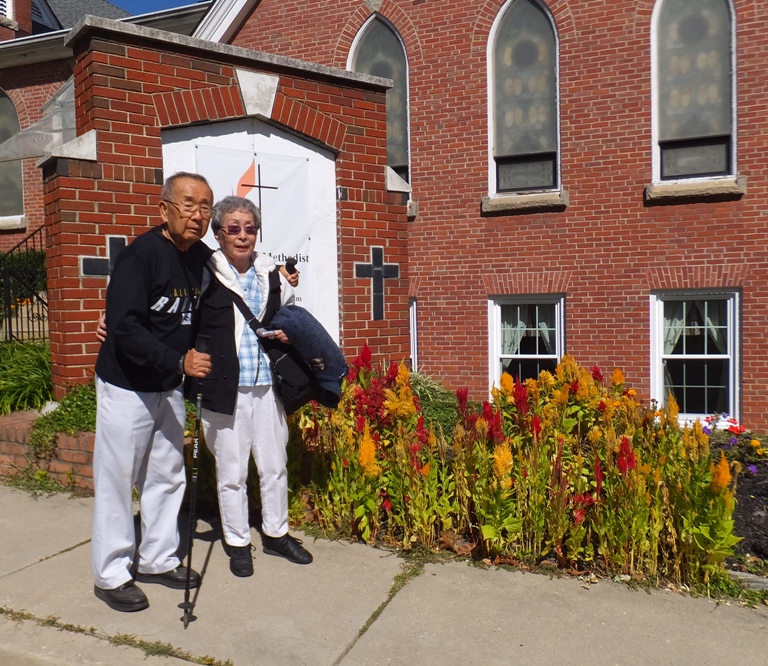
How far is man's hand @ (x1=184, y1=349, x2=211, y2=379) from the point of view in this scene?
3295 mm

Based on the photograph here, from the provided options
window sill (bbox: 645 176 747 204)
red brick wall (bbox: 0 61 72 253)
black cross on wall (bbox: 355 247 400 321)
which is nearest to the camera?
black cross on wall (bbox: 355 247 400 321)

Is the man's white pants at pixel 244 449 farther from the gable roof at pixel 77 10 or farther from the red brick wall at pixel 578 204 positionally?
the gable roof at pixel 77 10

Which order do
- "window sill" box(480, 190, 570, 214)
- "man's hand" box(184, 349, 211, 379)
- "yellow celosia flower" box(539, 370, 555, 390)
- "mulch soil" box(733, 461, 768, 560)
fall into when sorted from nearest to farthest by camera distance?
"man's hand" box(184, 349, 211, 379) < "mulch soil" box(733, 461, 768, 560) < "yellow celosia flower" box(539, 370, 555, 390) < "window sill" box(480, 190, 570, 214)


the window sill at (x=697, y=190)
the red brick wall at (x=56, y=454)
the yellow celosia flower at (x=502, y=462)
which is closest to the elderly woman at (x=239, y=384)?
the yellow celosia flower at (x=502, y=462)

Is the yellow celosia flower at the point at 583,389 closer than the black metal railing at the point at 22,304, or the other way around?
the yellow celosia flower at the point at 583,389

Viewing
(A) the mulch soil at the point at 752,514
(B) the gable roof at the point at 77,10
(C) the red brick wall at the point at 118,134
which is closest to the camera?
(A) the mulch soil at the point at 752,514

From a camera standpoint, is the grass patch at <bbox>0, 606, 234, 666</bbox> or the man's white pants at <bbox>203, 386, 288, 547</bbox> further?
the man's white pants at <bbox>203, 386, 288, 547</bbox>

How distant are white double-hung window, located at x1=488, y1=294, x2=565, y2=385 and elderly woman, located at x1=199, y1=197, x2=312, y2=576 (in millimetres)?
7291

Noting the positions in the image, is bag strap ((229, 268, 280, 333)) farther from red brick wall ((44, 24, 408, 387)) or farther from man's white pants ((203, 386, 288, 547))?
red brick wall ((44, 24, 408, 387))

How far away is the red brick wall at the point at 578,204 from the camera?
9.49 m

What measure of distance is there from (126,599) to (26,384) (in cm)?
341

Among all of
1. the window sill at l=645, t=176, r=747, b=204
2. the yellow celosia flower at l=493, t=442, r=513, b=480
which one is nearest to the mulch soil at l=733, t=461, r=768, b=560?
the yellow celosia flower at l=493, t=442, r=513, b=480

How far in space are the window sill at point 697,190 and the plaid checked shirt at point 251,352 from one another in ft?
24.4

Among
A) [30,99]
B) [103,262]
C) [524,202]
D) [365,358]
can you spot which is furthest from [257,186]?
[30,99]
